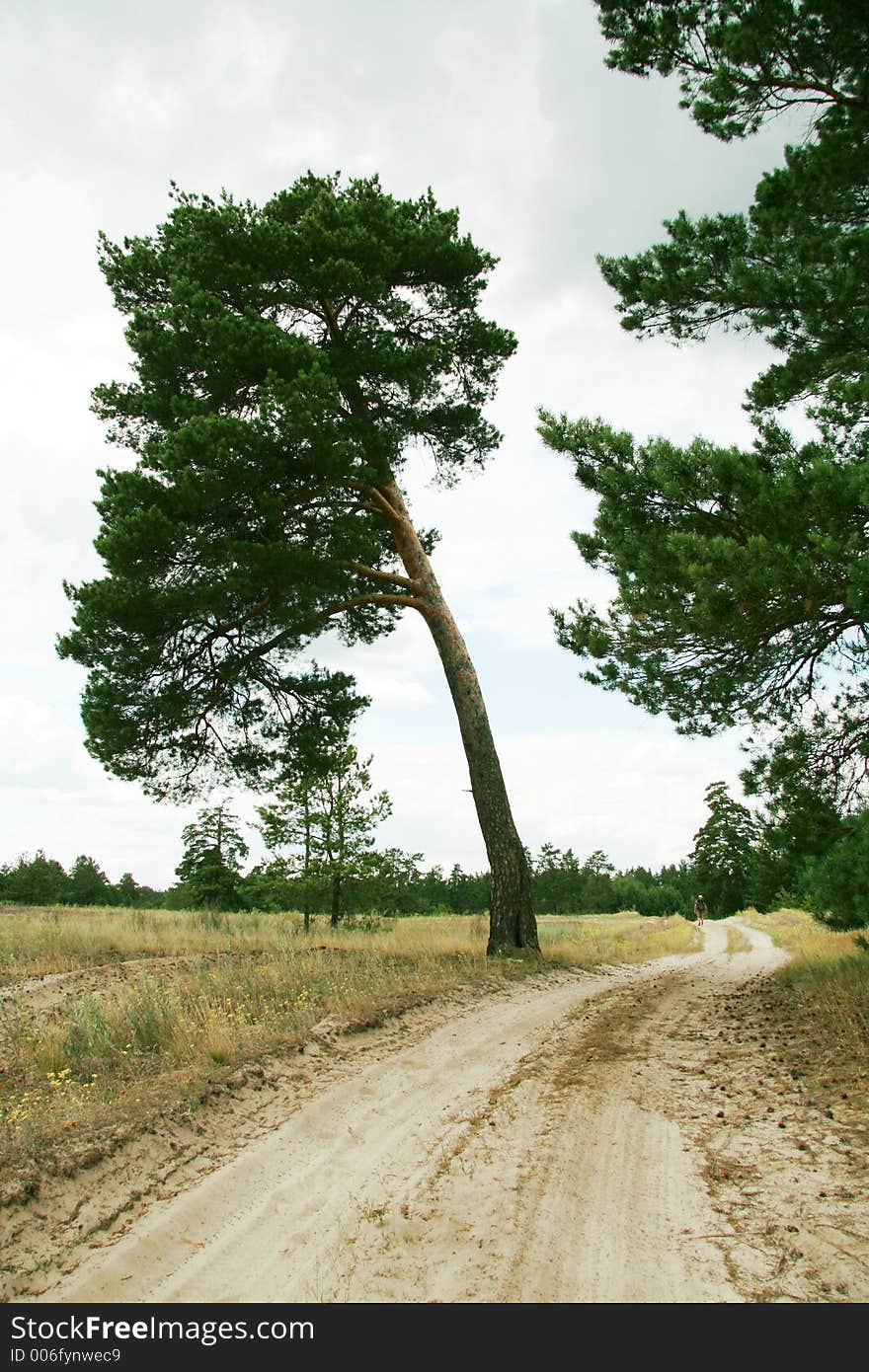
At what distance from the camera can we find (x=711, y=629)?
25.3 feet

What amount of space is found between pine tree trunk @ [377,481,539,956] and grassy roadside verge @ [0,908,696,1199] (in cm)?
69

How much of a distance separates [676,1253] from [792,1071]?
3.37 meters

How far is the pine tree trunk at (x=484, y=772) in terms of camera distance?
518 inches

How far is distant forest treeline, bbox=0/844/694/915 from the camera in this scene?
22.4 m

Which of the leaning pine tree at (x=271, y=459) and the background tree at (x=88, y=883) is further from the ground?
the leaning pine tree at (x=271, y=459)

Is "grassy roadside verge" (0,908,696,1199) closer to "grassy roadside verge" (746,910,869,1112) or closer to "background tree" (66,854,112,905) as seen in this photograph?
"grassy roadside verge" (746,910,869,1112)

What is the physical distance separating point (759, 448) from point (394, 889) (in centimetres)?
1734

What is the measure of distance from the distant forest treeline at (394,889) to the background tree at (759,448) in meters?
14.6

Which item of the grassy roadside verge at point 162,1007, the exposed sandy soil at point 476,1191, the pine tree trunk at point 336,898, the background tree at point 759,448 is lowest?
the exposed sandy soil at point 476,1191

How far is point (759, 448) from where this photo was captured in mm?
9352

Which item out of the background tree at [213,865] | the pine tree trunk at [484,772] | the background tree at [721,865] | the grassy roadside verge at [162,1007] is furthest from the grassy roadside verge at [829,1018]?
the background tree at [721,865]

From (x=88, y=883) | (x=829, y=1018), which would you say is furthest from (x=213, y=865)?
(x=88, y=883)

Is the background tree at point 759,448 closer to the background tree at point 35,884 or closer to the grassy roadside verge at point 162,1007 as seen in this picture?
the grassy roadside verge at point 162,1007
